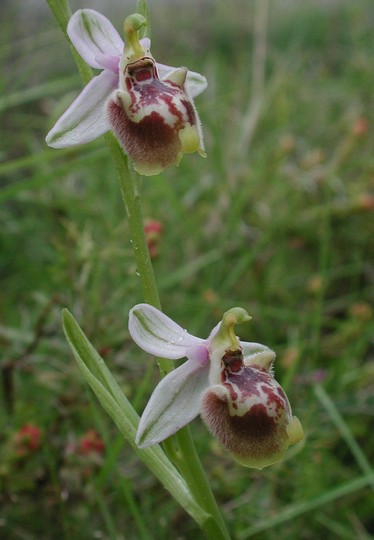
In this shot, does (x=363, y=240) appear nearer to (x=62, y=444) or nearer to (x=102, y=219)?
(x=102, y=219)

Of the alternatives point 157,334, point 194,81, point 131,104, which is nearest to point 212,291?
point 194,81

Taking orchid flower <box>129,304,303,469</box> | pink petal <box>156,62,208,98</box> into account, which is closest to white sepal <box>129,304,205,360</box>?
orchid flower <box>129,304,303,469</box>

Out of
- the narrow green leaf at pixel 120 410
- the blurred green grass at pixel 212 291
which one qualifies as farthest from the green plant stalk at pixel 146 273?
the blurred green grass at pixel 212 291

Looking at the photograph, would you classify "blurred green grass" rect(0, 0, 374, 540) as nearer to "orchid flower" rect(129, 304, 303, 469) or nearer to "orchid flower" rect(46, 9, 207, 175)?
"orchid flower" rect(129, 304, 303, 469)

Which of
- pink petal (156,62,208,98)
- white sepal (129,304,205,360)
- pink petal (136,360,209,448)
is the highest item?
pink petal (156,62,208,98)

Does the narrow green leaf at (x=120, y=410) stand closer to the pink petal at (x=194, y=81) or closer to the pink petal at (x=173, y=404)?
the pink petal at (x=173, y=404)

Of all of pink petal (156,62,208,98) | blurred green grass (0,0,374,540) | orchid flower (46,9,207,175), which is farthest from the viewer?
blurred green grass (0,0,374,540)

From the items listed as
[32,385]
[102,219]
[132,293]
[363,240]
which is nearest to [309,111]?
[363,240]
